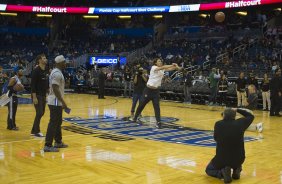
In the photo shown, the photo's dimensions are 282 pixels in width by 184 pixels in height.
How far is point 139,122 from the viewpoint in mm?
11414

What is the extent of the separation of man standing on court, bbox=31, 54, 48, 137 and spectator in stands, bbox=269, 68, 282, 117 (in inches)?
327

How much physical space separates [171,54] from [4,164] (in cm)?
2446

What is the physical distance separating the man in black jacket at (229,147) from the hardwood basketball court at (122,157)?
0.18 meters

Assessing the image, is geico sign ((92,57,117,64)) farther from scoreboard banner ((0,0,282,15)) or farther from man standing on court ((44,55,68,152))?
man standing on court ((44,55,68,152))

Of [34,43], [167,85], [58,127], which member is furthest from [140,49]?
[58,127]

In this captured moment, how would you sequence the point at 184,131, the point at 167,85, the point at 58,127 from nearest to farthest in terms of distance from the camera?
the point at 58,127 < the point at 184,131 < the point at 167,85

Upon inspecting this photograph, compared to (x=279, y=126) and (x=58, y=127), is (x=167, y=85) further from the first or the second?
(x=58, y=127)

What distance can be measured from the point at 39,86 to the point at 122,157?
2.73 m

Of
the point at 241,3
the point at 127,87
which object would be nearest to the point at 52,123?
the point at 127,87

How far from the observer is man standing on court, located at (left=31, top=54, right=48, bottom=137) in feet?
27.8

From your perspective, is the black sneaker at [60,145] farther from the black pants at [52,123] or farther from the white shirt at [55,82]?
the white shirt at [55,82]

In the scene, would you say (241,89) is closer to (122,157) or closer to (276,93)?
(276,93)

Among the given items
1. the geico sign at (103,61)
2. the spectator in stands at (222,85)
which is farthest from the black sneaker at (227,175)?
the geico sign at (103,61)

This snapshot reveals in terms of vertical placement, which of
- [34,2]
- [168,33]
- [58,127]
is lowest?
[58,127]
